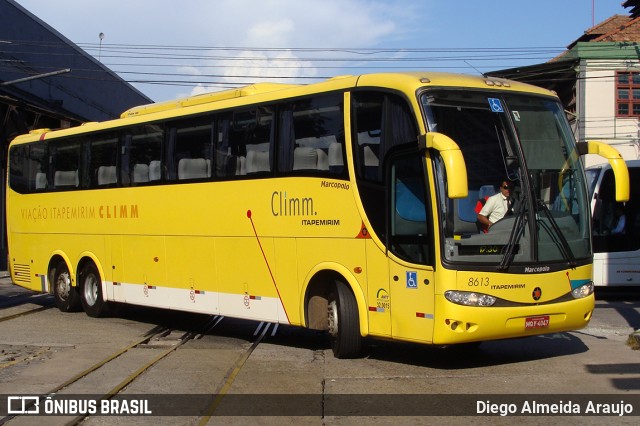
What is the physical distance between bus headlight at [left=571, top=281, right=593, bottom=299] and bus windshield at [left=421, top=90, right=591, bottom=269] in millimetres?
345

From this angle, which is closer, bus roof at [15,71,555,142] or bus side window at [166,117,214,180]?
bus roof at [15,71,555,142]

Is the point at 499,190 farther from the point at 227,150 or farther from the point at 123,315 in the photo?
the point at 123,315

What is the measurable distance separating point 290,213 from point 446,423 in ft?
15.3

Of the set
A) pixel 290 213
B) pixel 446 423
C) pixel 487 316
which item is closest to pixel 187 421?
pixel 446 423

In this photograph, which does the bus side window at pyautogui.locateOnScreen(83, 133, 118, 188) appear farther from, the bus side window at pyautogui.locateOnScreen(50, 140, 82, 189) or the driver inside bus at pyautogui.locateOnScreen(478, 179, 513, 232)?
the driver inside bus at pyautogui.locateOnScreen(478, 179, 513, 232)

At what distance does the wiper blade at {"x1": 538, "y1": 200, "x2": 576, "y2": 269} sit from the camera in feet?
30.7

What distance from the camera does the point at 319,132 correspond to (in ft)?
35.5

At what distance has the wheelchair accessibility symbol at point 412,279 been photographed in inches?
364

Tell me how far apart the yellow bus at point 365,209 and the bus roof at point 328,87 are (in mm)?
31

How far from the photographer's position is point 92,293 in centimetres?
1606

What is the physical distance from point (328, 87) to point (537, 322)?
4.16 metres

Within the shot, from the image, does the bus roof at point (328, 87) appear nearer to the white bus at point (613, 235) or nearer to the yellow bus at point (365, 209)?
the yellow bus at point (365, 209)

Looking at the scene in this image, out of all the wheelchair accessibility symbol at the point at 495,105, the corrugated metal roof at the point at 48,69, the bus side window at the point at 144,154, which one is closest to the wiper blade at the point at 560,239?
the wheelchair accessibility symbol at the point at 495,105

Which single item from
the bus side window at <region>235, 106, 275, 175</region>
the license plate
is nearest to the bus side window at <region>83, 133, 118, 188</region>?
the bus side window at <region>235, 106, 275, 175</region>
